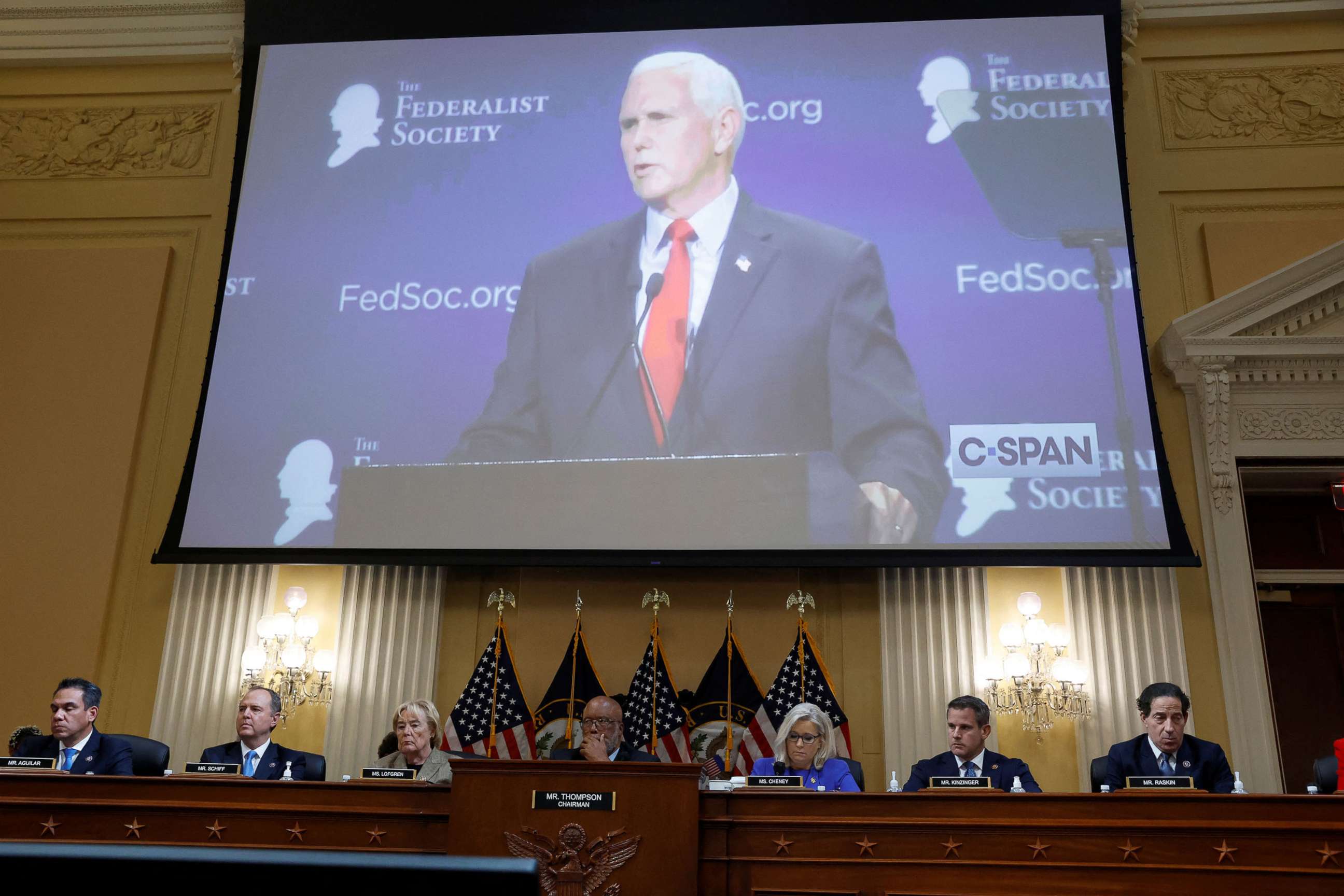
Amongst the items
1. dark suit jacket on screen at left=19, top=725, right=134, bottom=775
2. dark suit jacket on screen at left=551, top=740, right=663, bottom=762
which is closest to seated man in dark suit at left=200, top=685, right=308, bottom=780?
dark suit jacket on screen at left=19, top=725, right=134, bottom=775

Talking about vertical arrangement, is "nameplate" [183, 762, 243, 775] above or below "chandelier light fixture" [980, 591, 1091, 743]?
below

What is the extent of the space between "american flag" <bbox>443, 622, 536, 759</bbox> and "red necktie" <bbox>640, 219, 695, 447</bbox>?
1.54 m

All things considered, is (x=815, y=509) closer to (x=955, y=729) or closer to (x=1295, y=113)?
(x=955, y=729)

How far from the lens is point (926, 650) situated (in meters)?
6.56

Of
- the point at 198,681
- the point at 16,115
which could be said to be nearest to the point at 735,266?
the point at 198,681

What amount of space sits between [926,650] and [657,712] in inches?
60.2

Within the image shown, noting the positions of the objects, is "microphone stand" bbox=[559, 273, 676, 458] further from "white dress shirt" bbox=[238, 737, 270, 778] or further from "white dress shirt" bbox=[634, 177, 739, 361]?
"white dress shirt" bbox=[238, 737, 270, 778]

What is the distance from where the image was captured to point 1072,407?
646 centimetres

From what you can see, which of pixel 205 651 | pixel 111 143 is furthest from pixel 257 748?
pixel 111 143

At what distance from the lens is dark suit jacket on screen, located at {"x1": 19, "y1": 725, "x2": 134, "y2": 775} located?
489 centimetres

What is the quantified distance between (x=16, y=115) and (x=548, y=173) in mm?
4223

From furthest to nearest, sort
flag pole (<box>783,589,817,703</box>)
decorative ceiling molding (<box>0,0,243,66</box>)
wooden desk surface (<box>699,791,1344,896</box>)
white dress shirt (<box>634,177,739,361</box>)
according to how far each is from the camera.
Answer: decorative ceiling molding (<box>0,0,243,66</box>)
white dress shirt (<box>634,177,739,361</box>)
flag pole (<box>783,589,817,703</box>)
wooden desk surface (<box>699,791,1344,896</box>)

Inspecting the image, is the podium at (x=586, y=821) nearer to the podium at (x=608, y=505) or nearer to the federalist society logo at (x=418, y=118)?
the podium at (x=608, y=505)

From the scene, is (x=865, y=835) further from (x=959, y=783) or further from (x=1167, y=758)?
(x=1167, y=758)
